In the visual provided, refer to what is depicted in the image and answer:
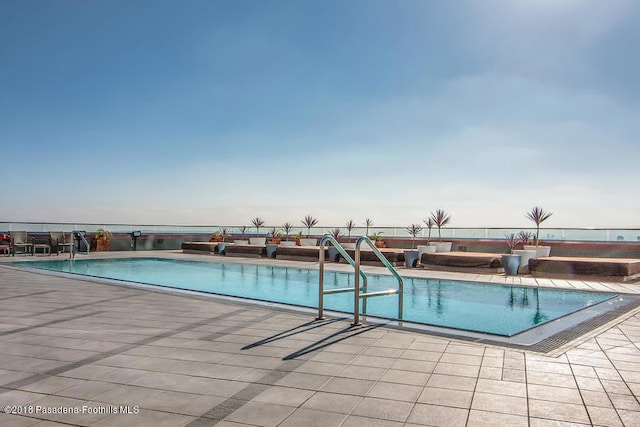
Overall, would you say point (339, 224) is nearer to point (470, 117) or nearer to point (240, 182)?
point (240, 182)

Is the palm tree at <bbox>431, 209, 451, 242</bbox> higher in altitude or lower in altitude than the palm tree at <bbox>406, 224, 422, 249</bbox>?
higher

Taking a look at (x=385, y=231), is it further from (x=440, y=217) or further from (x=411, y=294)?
(x=411, y=294)

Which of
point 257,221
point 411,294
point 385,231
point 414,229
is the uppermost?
point 257,221

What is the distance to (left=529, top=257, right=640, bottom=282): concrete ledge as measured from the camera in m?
9.55

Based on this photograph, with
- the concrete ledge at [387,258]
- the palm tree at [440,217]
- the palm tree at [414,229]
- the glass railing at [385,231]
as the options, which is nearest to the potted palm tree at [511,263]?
the concrete ledge at [387,258]

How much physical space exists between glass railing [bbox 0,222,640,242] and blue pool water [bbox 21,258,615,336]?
31.6 ft

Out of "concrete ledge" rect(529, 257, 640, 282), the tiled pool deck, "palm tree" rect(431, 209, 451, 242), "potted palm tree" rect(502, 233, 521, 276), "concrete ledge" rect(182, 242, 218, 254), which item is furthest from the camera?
"palm tree" rect(431, 209, 451, 242)

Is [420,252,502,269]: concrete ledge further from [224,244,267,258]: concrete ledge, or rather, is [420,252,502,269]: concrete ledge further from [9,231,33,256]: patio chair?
[9,231,33,256]: patio chair

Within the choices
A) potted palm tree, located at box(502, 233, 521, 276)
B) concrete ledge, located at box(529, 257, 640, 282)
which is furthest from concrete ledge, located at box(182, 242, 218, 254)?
concrete ledge, located at box(529, 257, 640, 282)

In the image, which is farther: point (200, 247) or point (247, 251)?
point (200, 247)

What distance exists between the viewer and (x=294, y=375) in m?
3.06

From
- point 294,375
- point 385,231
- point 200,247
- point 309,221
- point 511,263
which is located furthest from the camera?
point 309,221

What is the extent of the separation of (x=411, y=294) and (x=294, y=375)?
5.53 metres

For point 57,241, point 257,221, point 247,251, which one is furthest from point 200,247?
point 257,221
